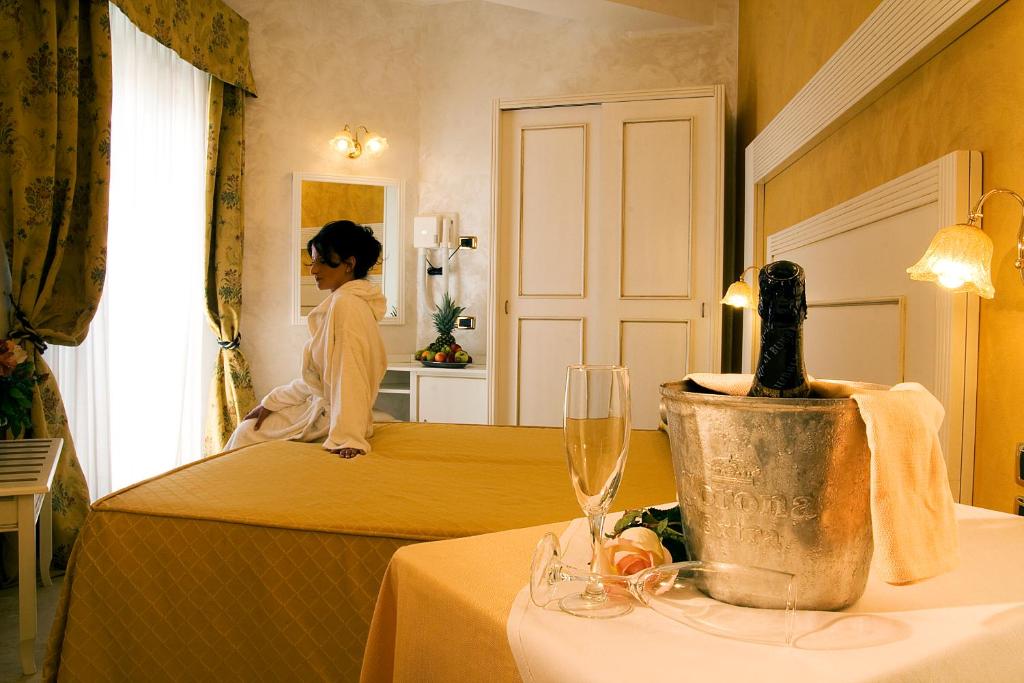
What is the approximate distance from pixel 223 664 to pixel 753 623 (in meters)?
1.39

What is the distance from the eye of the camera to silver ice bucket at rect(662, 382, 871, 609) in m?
0.57

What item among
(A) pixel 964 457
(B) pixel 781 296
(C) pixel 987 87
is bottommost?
(A) pixel 964 457

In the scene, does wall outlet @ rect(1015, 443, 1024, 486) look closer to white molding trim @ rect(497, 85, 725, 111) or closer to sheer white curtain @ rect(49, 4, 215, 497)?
white molding trim @ rect(497, 85, 725, 111)

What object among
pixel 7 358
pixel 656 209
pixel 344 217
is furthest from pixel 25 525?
pixel 656 209

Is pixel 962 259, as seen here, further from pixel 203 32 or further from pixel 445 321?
pixel 203 32

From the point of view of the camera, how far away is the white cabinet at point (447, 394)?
472 centimetres

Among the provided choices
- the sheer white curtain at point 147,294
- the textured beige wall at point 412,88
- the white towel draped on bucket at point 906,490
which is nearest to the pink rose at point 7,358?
the sheer white curtain at point 147,294

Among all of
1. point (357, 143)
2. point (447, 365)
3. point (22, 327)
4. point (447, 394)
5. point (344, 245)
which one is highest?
point (357, 143)

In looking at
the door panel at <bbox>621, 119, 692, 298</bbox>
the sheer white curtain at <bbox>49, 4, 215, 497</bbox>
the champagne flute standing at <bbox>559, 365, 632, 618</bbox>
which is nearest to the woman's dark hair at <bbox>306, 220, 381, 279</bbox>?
the sheer white curtain at <bbox>49, 4, 215, 497</bbox>

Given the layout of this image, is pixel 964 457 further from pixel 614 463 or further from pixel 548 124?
pixel 548 124

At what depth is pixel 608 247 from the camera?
14.2 ft

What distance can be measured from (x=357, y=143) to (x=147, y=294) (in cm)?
179

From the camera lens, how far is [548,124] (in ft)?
14.8

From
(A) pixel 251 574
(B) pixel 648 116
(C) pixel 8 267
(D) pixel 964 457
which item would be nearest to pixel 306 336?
(C) pixel 8 267
